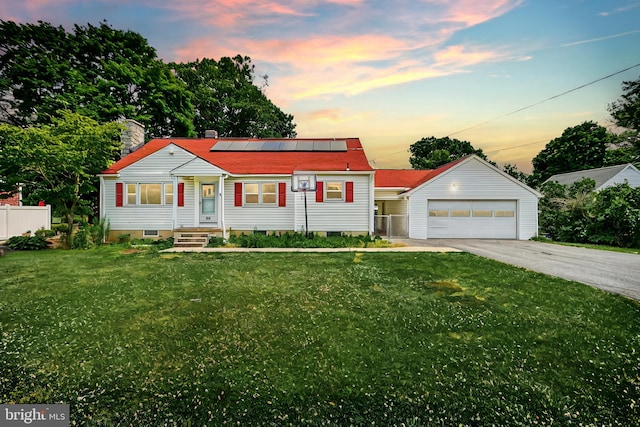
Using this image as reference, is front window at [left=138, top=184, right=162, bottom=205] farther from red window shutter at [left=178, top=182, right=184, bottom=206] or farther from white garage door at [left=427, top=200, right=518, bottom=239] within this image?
white garage door at [left=427, top=200, right=518, bottom=239]

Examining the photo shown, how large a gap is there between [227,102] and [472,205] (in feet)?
87.2

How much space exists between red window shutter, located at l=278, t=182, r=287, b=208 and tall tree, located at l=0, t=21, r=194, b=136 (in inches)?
557

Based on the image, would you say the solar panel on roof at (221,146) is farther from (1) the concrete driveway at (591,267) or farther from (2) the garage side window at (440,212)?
(1) the concrete driveway at (591,267)

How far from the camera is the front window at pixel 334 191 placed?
15.4 meters

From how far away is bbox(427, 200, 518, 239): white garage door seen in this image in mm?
17422

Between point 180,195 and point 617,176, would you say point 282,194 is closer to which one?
point 180,195

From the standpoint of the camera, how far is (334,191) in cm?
1538

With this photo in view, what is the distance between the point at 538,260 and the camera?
10.1 m

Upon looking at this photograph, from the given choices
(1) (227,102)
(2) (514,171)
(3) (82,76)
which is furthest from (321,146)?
(2) (514,171)

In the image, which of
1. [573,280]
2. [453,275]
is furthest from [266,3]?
[573,280]

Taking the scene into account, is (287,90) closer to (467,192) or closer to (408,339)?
(467,192)

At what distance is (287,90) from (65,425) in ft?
55.3

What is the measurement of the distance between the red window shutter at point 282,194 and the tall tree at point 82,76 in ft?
46.4

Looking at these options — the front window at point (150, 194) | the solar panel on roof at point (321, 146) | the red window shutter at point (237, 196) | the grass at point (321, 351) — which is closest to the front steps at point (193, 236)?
the red window shutter at point (237, 196)
